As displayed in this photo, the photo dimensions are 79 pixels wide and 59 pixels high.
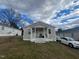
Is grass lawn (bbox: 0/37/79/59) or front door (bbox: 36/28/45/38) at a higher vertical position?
front door (bbox: 36/28/45/38)

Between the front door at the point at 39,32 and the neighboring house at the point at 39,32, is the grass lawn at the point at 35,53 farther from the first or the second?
the front door at the point at 39,32

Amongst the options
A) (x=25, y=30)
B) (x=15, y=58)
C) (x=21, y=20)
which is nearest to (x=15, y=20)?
(x=21, y=20)

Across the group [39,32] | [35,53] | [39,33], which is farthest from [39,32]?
[35,53]

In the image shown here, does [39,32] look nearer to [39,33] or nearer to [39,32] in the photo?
[39,32]

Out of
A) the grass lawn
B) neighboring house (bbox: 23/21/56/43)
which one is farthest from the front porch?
the grass lawn

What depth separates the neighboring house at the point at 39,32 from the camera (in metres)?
24.2

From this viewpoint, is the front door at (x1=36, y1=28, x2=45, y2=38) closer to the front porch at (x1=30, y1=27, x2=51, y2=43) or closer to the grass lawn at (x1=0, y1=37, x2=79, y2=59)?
the front porch at (x1=30, y1=27, x2=51, y2=43)

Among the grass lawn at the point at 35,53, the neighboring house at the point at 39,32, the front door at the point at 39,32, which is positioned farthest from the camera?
the front door at the point at 39,32

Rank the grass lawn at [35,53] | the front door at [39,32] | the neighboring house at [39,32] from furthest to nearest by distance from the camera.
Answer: the front door at [39,32], the neighboring house at [39,32], the grass lawn at [35,53]

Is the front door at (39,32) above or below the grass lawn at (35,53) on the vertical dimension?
above

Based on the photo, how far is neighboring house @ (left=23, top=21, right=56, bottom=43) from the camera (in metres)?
24.2

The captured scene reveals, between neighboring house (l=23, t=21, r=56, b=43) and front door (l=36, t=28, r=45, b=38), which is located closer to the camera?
neighboring house (l=23, t=21, r=56, b=43)

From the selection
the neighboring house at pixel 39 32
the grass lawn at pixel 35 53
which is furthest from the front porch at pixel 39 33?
the grass lawn at pixel 35 53

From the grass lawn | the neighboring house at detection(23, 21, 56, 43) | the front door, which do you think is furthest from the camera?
the front door
